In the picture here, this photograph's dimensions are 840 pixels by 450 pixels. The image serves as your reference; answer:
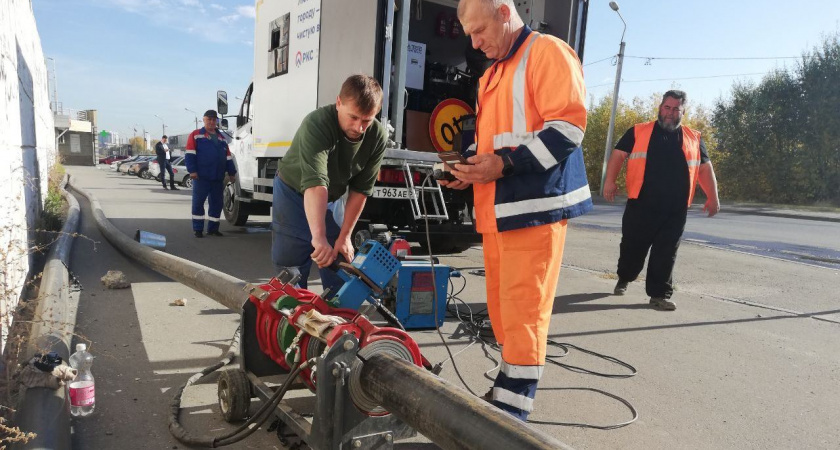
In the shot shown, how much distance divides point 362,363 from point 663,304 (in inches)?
167

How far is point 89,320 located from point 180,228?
5.67 metres

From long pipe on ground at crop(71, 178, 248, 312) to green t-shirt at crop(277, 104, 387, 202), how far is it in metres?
0.65

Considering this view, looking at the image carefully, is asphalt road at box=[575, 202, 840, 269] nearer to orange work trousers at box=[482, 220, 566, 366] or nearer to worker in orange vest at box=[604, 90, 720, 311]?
worker in orange vest at box=[604, 90, 720, 311]

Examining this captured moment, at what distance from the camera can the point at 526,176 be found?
2326mm

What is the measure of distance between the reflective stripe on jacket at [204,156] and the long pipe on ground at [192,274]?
1884 mm

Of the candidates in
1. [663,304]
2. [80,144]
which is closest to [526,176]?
[663,304]

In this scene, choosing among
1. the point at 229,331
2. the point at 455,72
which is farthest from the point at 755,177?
the point at 229,331

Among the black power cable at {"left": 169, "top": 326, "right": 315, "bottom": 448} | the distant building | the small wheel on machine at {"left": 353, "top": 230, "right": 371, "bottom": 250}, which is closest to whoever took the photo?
the black power cable at {"left": 169, "top": 326, "right": 315, "bottom": 448}

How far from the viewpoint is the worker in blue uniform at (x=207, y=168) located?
27.7 ft

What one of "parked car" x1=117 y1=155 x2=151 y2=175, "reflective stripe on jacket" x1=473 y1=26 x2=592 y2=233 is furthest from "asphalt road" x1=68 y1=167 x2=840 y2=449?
"parked car" x1=117 y1=155 x2=151 y2=175

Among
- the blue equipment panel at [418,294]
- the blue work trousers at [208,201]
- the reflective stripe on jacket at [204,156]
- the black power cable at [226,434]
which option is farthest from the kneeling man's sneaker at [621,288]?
the reflective stripe on jacket at [204,156]

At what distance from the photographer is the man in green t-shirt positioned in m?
2.74

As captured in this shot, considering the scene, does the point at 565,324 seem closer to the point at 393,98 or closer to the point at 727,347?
the point at 727,347

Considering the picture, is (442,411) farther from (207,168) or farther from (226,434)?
(207,168)
